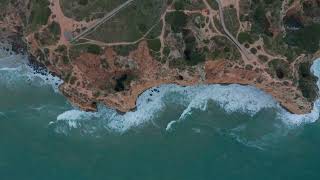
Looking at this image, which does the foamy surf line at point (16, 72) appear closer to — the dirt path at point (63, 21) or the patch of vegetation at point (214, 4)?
the dirt path at point (63, 21)

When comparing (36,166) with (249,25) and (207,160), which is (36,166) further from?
(249,25)


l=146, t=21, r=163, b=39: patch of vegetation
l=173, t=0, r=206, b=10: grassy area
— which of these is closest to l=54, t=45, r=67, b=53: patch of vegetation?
l=146, t=21, r=163, b=39: patch of vegetation

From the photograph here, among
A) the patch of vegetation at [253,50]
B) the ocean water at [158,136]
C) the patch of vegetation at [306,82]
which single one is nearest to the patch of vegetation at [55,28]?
the ocean water at [158,136]

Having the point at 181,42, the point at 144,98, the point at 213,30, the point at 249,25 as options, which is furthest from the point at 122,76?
the point at 249,25

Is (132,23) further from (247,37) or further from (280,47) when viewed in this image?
(280,47)

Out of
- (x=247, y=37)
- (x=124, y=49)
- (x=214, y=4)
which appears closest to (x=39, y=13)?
(x=124, y=49)

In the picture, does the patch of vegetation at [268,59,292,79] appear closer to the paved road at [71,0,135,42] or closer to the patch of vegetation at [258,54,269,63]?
the patch of vegetation at [258,54,269,63]
